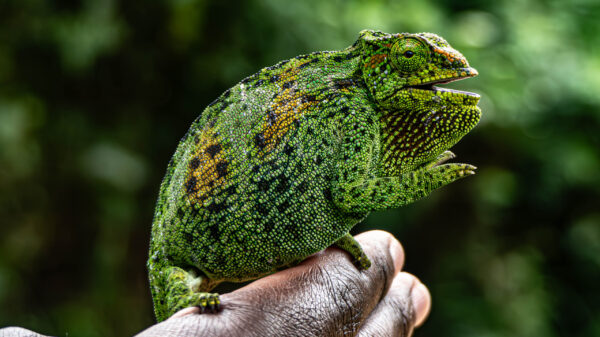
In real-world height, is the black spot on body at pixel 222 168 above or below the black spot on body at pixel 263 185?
above

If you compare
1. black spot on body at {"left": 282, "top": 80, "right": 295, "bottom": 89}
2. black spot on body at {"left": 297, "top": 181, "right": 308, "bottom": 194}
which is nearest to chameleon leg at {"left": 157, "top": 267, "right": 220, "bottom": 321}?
black spot on body at {"left": 297, "top": 181, "right": 308, "bottom": 194}

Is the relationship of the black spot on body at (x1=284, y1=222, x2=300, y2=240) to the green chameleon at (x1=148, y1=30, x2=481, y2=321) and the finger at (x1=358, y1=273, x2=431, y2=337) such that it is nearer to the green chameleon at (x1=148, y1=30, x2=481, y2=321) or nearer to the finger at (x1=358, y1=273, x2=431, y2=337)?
the green chameleon at (x1=148, y1=30, x2=481, y2=321)

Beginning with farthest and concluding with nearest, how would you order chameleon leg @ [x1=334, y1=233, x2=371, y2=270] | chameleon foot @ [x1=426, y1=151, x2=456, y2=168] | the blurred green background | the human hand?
the blurred green background → chameleon leg @ [x1=334, y1=233, x2=371, y2=270] → chameleon foot @ [x1=426, y1=151, x2=456, y2=168] → the human hand

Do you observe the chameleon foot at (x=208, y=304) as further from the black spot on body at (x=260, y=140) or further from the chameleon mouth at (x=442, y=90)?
the chameleon mouth at (x=442, y=90)

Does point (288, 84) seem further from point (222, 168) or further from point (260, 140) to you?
point (222, 168)

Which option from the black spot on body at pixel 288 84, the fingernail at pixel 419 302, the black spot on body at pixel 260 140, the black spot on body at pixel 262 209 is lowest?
the fingernail at pixel 419 302

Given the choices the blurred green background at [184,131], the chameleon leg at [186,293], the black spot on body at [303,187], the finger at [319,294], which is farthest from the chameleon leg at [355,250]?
the blurred green background at [184,131]

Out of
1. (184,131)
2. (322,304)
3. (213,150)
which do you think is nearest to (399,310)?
(322,304)

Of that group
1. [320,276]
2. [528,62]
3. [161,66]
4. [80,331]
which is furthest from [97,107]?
[528,62]
